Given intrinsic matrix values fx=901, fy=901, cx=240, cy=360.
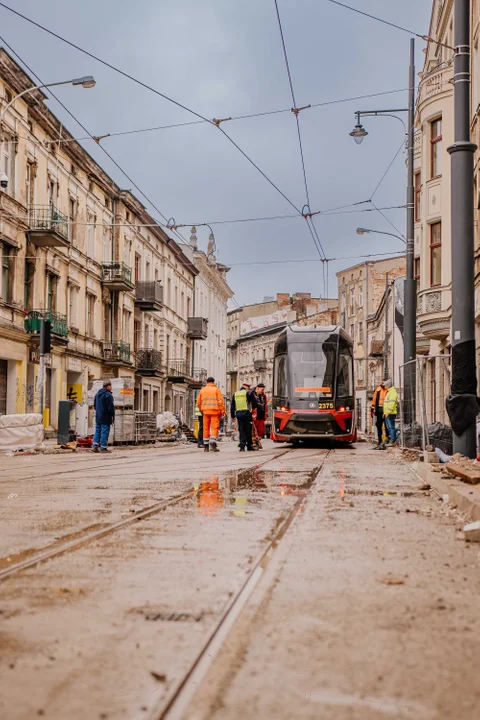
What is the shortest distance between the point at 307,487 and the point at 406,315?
13.4m

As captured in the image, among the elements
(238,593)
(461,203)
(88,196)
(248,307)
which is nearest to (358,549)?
(238,593)

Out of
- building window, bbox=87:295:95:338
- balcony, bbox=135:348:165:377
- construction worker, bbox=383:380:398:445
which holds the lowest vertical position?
construction worker, bbox=383:380:398:445

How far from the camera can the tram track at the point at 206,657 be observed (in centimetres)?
272

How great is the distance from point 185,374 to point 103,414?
35.8 meters

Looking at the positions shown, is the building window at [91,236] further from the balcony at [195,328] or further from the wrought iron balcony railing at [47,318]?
the balcony at [195,328]

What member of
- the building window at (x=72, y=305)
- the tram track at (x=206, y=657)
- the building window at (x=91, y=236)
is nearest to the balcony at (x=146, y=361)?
the building window at (x=91, y=236)

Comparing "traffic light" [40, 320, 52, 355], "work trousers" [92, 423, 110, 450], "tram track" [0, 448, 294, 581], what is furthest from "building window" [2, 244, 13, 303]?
"tram track" [0, 448, 294, 581]

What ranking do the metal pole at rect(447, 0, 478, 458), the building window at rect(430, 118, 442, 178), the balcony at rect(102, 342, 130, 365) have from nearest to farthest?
the metal pole at rect(447, 0, 478, 458)
the building window at rect(430, 118, 442, 178)
the balcony at rect(102, 342, 130, 365)

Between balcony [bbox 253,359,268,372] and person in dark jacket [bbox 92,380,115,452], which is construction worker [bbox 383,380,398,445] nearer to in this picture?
person in dark jacket [bbox 92,380,115,452]

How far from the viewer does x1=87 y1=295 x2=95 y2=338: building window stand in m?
38.1

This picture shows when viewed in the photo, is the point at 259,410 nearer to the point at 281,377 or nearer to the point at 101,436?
the point at 281,377

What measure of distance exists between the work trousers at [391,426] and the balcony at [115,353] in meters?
19.5

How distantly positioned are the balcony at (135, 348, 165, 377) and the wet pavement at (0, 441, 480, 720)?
37.7 metres

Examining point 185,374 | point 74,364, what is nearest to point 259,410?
point 74,364
